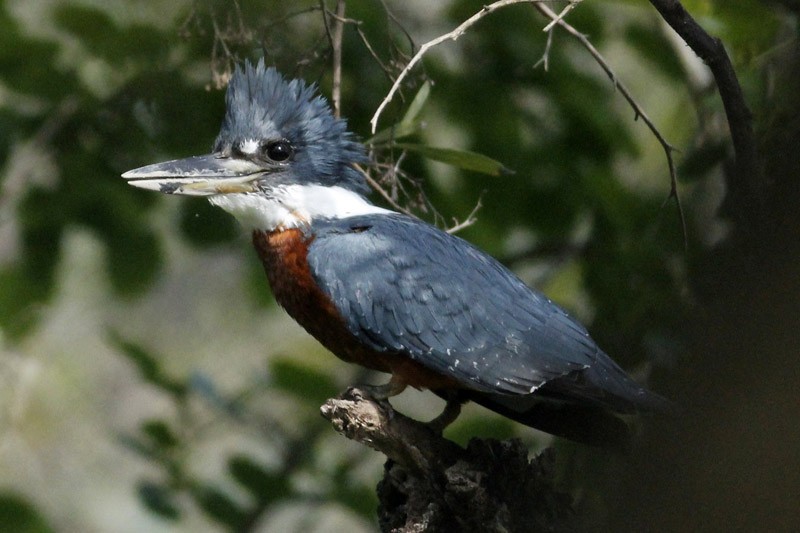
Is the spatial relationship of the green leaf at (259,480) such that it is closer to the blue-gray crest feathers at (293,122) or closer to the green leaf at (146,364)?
the green leaf at (146,364)

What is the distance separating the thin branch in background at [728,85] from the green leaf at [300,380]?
9.22 feet

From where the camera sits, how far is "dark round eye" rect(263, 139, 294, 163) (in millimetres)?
4810

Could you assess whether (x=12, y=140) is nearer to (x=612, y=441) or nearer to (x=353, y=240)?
(x=353, y=240)

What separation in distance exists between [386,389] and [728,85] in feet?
5.36

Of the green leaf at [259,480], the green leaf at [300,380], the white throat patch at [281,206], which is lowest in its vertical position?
the green leaf at [259,480]

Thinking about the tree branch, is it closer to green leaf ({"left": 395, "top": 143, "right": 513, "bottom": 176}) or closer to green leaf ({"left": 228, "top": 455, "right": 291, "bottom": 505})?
green leaf ({"left": 395, "top": 143, "right": 513, "bottom": 176})

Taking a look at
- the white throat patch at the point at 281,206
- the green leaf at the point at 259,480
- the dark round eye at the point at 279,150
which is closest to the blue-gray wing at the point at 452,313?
the white throat patch at the point at 281,206

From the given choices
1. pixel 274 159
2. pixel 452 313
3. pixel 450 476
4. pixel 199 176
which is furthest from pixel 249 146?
pixel 450 476

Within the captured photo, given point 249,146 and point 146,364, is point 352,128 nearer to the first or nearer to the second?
point 249,146

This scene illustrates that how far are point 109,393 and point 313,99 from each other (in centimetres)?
772

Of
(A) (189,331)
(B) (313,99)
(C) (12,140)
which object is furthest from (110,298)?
(A) (189,331)

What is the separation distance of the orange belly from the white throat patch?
0.16 ft

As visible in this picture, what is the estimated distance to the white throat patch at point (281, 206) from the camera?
473cm

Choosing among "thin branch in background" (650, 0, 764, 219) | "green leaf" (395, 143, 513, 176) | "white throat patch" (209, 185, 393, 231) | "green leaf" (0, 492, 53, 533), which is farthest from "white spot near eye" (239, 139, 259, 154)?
"green leaf" (0, 492, 53, 533)
